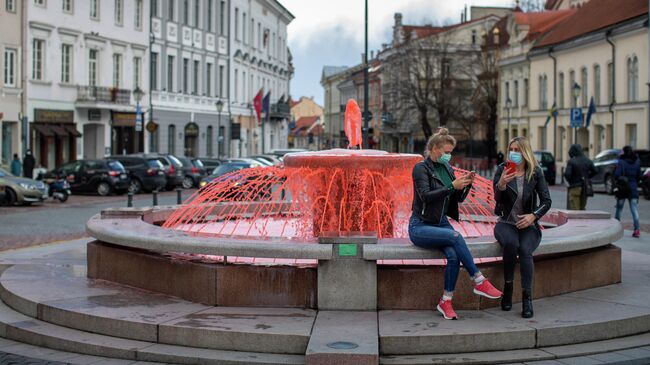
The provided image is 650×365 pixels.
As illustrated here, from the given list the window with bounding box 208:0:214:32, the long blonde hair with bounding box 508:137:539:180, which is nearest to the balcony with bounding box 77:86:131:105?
the window with bounding box 208:0:214:32

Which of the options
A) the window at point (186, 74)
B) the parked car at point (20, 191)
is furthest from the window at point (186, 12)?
the parked car at point (20, 191)

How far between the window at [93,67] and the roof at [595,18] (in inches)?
1060

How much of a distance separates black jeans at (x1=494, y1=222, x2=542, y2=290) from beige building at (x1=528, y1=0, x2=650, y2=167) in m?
37.9

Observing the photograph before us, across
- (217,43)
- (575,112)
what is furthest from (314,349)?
(217,43)

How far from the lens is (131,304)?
9852 mm

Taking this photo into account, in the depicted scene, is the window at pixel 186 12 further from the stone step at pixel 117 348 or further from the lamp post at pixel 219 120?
the stone step at pixel 117 348

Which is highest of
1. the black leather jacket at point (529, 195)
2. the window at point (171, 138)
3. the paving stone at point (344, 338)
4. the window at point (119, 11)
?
the window at point (119, 11)

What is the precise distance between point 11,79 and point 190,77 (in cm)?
1997

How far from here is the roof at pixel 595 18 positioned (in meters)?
50.9

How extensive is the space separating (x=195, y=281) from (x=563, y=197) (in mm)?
28259

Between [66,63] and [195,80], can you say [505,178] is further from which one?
[195,80]

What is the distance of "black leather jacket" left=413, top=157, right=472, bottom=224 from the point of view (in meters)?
9.30

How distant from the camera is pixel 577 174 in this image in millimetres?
18422

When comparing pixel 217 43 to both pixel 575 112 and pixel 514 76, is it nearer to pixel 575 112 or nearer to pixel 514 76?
pixel 514 76
